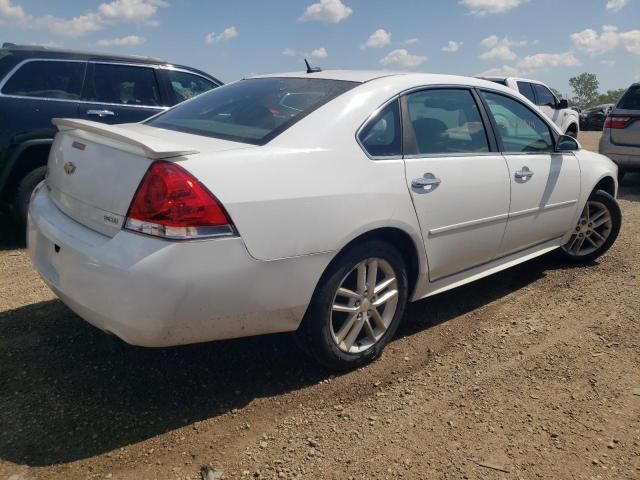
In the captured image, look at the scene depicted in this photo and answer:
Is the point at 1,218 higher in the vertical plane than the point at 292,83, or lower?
lower

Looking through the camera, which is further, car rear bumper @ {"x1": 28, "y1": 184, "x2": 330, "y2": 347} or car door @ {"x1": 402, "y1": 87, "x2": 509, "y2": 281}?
car door @ {"x1": 402, "y1": 87, "x2": 509, "y2": 281}

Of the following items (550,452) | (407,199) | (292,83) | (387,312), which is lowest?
(550,452)

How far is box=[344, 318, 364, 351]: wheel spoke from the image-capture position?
292 centimetres

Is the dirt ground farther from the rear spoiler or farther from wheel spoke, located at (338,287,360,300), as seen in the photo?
the rear spoiler

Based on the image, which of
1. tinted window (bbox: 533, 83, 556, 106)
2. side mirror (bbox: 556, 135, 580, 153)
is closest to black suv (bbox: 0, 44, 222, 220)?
side mirror (bbox: 556, 135, 580, 153)

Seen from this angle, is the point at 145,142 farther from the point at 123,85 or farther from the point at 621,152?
the point at 621,152

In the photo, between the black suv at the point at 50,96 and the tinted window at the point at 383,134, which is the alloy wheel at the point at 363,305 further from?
the black suv at the point at 50,96

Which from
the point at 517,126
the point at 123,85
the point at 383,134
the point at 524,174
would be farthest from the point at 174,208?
the point at 123,85

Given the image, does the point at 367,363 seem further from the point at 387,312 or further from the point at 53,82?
the point at 53,82

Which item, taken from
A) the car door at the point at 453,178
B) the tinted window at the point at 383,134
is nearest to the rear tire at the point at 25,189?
the tinted window at the point at 383,134

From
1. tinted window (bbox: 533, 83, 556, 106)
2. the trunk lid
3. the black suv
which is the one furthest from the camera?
tinted window (bbox: 533, 83, 556, 106)

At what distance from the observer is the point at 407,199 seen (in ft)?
9.62

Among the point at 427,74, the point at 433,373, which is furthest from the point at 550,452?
the point at 427,74

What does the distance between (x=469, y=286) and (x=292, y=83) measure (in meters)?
2.14
